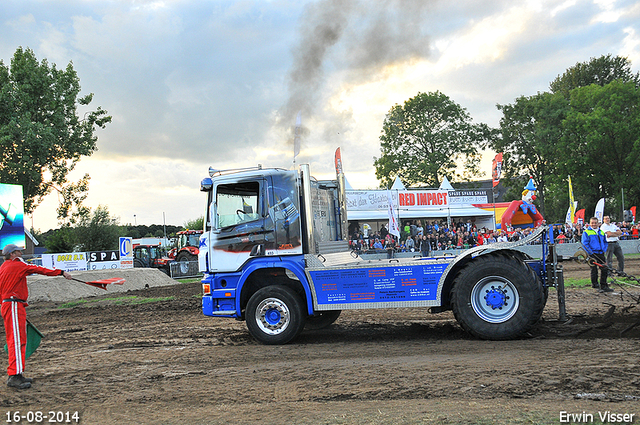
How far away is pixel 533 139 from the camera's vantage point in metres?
44.9

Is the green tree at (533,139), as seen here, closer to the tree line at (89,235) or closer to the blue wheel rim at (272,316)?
A: the tree line at (89,235)

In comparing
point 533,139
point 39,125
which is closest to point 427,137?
point 533,139

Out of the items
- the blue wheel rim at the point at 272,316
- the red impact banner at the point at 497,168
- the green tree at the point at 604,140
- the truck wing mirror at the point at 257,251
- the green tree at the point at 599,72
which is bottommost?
the blue wheel rim at the point at 272,316

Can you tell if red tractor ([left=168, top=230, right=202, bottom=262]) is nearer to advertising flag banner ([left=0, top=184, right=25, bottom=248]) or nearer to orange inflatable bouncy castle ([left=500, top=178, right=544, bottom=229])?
advertising flag banner ([left=0, top=184, right=25, bottom=248])

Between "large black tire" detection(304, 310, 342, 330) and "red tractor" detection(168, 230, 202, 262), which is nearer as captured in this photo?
"large black tire" detection(304, 310, 342, 330)

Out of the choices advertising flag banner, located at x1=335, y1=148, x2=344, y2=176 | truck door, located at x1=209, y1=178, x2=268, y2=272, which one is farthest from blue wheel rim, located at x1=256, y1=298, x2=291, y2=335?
advertising flag banner, located at x1=335, y1=148, x2=344, y2=176

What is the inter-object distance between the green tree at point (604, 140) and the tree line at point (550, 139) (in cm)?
7

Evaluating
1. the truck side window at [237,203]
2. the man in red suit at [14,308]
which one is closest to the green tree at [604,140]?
the truck side window at [237,203]

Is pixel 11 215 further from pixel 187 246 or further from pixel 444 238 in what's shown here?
pixel 444 238

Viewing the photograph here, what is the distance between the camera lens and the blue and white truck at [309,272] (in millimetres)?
7273

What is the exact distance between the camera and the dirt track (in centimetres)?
466

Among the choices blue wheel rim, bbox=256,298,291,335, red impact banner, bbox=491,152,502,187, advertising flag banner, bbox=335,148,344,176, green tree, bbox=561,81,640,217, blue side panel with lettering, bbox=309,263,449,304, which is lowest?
blue wheel rim, bbox=256,298,291,335

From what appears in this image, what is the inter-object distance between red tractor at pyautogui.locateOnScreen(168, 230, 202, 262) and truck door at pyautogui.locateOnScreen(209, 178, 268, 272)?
22714mm

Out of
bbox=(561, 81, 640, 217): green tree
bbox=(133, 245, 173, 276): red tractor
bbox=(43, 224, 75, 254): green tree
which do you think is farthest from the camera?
bbox=(561, 81, 640, 217): green tree
